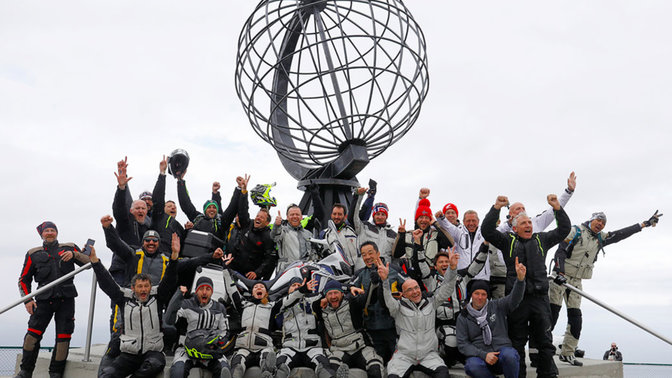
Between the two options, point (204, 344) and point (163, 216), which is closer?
point (204, 344)

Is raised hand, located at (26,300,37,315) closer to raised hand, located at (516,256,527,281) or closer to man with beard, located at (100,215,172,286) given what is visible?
man with beard, located at (100,215,172,286)

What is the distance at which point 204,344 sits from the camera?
205 inches

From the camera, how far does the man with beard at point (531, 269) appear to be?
5477 mm

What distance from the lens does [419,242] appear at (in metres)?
6.28

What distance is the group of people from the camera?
5363 millimetres

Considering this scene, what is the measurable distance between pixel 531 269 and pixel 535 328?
597mm

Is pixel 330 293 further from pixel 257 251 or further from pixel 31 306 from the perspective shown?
pixel 31 306

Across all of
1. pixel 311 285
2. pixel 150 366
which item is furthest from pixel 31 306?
pixel 311 285

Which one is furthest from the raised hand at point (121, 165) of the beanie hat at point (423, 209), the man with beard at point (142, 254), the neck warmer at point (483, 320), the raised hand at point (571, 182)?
the raised hand at point (571, 182)

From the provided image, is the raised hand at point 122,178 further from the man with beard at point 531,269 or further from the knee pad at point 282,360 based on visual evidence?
the man with beard at point 531,269

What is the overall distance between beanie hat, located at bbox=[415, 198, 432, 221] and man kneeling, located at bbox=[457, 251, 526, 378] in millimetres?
1287

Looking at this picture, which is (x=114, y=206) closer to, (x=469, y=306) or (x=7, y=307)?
(x=7, y=307)

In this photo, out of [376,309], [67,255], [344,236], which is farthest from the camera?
[344,236]

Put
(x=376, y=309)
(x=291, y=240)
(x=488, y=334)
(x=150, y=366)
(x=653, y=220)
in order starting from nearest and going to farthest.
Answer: (x=150, y=366), (x=488, y=334), (x=376, y=309), (x=291, y=240), (x=653, y=220)
